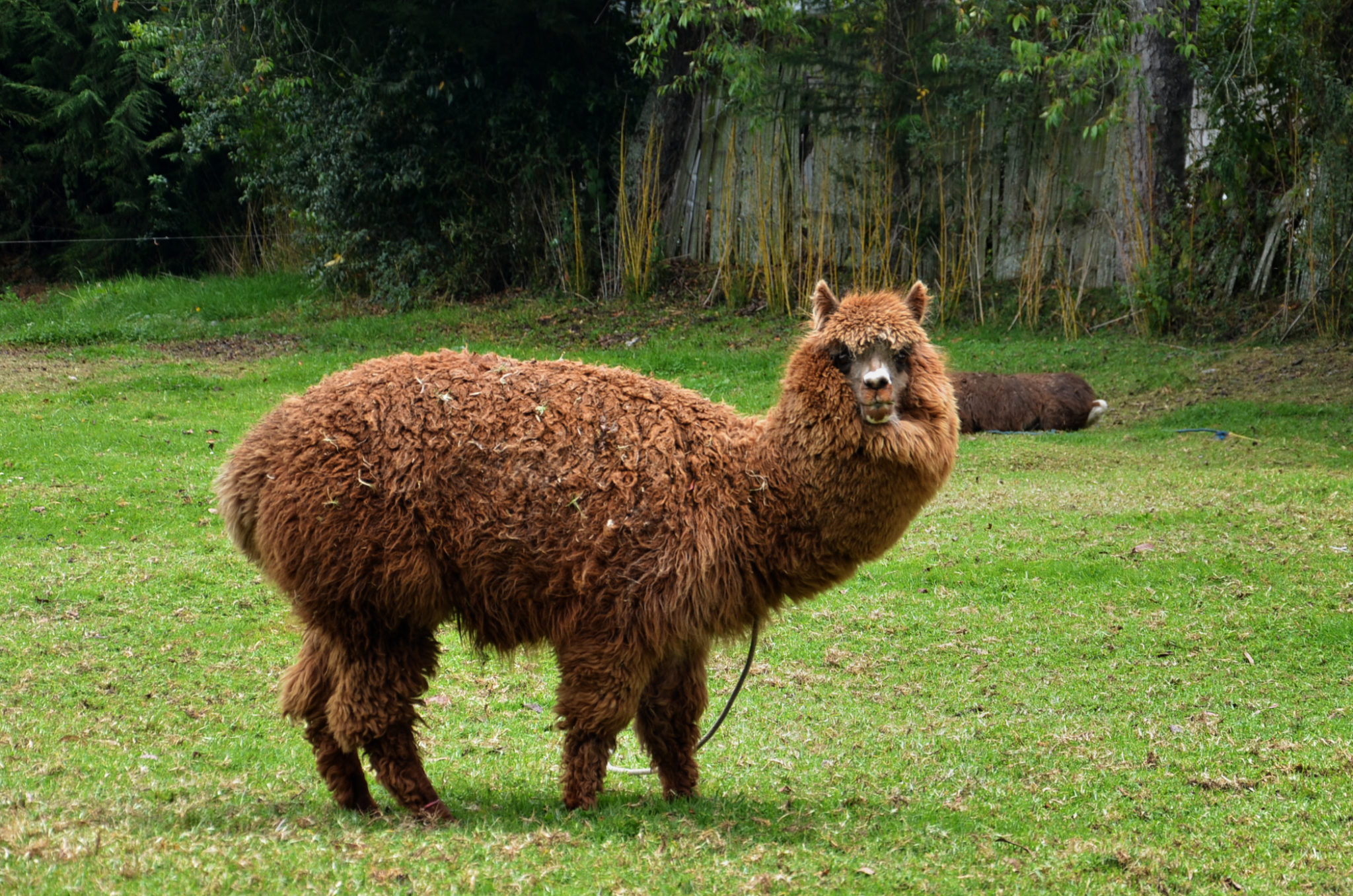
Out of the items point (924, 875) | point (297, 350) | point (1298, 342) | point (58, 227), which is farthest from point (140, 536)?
point (58, 227)

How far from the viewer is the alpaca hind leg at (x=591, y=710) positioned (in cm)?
456

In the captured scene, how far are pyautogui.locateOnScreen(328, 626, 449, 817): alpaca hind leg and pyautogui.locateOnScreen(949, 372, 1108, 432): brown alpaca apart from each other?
981 cm

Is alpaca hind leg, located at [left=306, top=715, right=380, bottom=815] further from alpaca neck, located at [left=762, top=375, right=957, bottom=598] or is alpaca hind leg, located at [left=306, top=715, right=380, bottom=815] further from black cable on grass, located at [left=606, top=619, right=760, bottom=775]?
alpaca neck, located at [left=762, top=375, right=957, bottom=598]

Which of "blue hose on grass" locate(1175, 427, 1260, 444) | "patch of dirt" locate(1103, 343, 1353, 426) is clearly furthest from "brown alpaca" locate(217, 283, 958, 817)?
"patch of dirt" locate(1103, 343, 1353, 426)

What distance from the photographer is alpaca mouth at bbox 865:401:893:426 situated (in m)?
4.52

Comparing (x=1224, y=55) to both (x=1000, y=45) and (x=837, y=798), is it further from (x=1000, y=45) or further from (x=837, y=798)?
(x=837, y=798)

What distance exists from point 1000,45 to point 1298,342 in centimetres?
589

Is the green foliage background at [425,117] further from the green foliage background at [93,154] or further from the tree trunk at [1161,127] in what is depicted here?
the tree trunk at [1161,127]

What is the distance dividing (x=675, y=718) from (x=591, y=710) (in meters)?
0.53

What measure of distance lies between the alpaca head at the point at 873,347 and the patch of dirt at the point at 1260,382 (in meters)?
9.75

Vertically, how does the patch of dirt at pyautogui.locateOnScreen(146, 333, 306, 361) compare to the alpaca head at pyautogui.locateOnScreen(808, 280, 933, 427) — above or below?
below

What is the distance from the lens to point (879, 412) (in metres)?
4.53

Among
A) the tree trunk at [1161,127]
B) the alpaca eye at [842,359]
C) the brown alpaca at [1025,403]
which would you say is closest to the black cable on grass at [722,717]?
the alpaca eye at [842,359]

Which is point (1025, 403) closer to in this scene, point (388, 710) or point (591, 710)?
point (591, 710)
